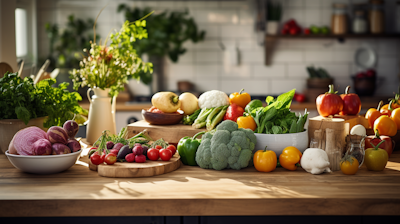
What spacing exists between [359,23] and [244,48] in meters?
1.18

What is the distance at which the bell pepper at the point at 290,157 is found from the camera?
4.40ft

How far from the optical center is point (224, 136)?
1.36 m

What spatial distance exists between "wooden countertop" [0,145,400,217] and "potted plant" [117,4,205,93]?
2755 mm

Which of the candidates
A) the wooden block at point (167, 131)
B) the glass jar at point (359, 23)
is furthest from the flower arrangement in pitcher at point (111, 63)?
the glass jar at point (359, 23)

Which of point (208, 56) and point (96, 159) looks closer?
point (96, 159)

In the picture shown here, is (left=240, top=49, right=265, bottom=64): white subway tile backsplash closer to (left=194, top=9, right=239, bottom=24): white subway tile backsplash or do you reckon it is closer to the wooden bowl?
(left=194, top=9, right=239, bottom=24): white subway tile backsplash

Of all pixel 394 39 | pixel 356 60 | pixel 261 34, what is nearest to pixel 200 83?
pixel 261 34

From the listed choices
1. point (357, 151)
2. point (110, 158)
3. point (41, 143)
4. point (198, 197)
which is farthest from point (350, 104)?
point (41, 143)

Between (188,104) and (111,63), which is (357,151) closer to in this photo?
(188,104)

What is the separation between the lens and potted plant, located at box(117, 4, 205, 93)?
3852 millimetres

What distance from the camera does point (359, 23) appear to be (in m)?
3.72

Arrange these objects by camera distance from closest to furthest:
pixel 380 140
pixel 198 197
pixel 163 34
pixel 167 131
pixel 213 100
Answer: pixel 198 197
pixel 380 140
pixel 167 131
pixel 213 100
pixel 163 34

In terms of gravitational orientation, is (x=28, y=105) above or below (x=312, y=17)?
below

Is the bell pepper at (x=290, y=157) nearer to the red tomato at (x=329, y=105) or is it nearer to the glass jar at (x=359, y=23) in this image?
the red tomato at (x=329, y=105)
